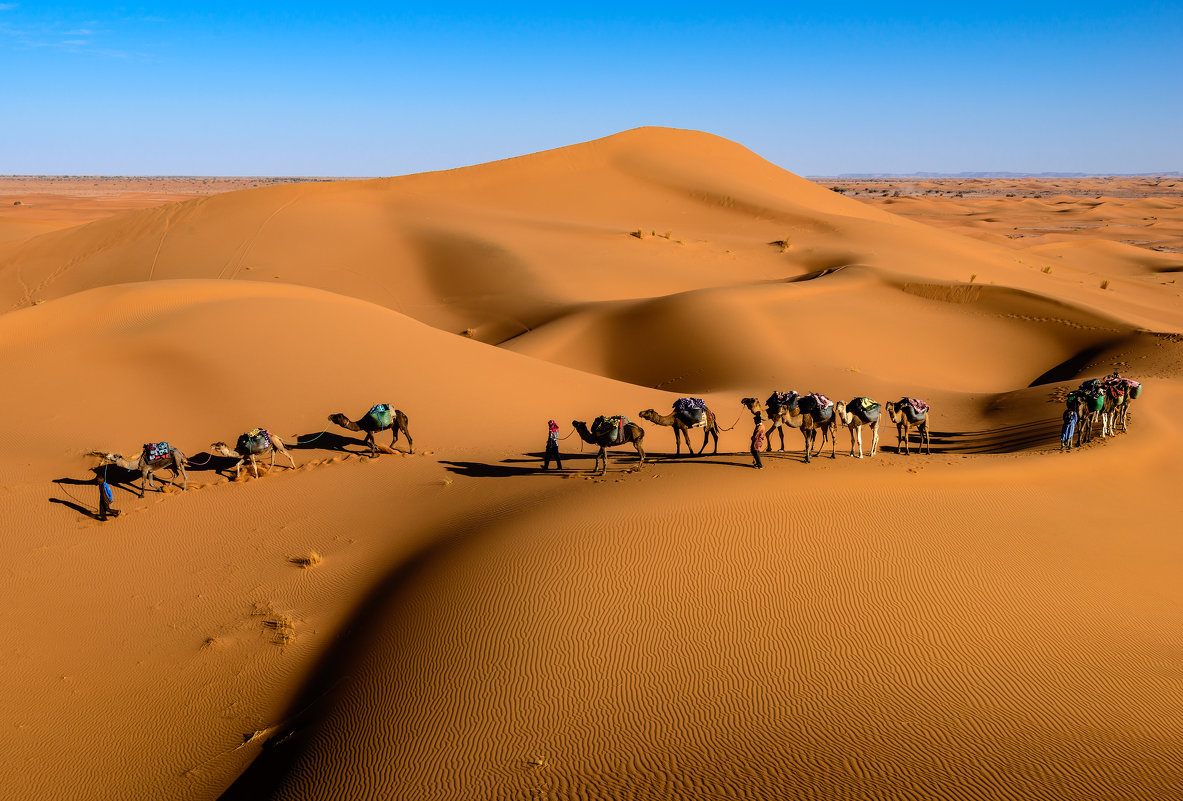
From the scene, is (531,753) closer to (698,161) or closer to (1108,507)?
(1108,507)

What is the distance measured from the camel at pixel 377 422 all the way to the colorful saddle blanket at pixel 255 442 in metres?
1.30

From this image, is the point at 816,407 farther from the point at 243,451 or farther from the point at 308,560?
the point at 243,451

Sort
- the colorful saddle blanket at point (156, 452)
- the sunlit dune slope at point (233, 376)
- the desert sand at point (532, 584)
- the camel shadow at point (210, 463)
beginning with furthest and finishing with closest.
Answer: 1. the sunlit dune slope at point (233, 376)
2. the camel shadow at point (210, 463)
3. the colorful saddle blanket at point (156, 452)
4. the desert sand at point (532, 584)

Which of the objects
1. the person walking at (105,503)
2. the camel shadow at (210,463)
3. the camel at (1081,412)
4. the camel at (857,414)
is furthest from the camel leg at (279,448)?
the camel at (1081,412)

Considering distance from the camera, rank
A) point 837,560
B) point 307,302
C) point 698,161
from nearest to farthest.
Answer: point 837,560, point 307,302, point 698,161

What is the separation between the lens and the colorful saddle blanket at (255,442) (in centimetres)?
1371

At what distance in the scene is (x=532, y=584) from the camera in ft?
30.5

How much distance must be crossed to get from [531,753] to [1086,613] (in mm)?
6590

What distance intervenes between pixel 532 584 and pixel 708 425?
5648mm

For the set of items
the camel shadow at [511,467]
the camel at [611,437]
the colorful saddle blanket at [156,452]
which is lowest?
the camel shadow at [511,467]

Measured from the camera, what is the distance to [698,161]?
216ft

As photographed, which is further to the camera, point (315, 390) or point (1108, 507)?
point (315, 390)

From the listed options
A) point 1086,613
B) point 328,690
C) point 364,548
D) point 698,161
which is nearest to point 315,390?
point 364,548

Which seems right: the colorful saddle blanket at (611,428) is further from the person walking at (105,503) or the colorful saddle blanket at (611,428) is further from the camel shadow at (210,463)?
the person walking at (105,503)
